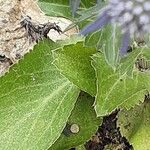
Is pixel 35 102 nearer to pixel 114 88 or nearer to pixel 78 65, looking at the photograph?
pixel 78 65

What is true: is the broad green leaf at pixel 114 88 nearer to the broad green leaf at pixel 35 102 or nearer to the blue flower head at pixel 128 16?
the broad green leaf at pixel 35 102

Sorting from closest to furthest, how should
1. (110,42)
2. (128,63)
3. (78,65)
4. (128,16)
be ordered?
(128,16)
(110,42)
(128,63)
(78,65)

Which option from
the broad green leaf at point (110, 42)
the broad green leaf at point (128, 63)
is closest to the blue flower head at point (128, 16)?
the broad green leaf at point (110, 42)

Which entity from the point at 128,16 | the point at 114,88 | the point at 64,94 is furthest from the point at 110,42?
the point at 64,94

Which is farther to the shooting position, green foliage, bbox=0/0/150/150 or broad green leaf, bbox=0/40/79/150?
broad green leaf, bbox=0/40/79/150

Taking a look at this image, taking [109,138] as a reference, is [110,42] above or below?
above

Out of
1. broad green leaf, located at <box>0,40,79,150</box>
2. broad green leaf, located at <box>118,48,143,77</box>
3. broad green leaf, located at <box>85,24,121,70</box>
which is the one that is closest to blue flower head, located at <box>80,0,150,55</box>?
broad green leaf, located at <box>85,24,121,70</box>

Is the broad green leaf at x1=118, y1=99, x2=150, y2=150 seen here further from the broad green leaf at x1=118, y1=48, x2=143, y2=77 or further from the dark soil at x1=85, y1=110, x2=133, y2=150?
the broad green leaf at x1=118, y1=48, x2=143, y2=77
